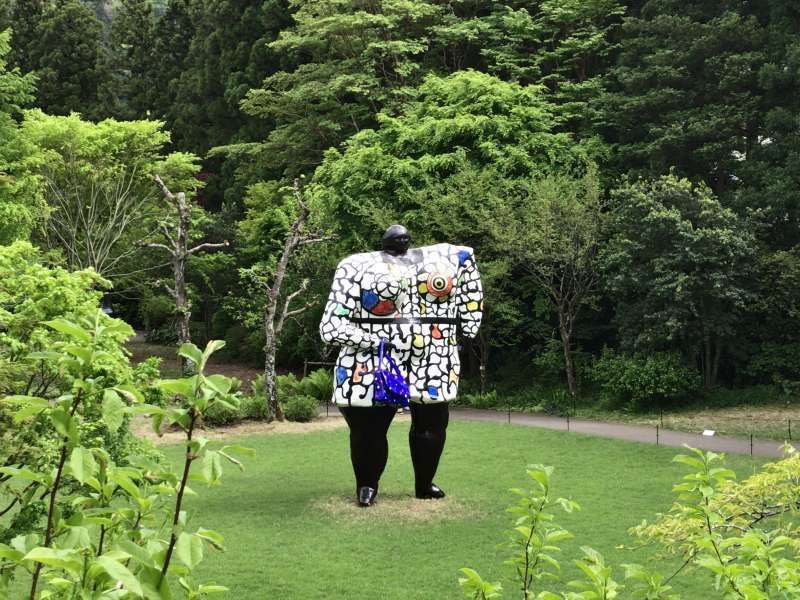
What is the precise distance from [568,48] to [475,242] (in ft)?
21.7

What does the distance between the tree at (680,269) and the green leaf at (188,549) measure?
19015 millimetres

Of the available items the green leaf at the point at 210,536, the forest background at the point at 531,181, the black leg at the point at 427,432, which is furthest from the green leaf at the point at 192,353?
the forest background at the point at 531,181

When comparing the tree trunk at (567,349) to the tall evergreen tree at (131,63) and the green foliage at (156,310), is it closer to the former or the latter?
the green foliage at (156,310)

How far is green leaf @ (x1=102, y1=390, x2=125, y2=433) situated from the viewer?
2.08 metres

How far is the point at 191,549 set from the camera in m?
2.10

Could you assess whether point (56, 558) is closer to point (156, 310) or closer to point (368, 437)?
point (368, 437)

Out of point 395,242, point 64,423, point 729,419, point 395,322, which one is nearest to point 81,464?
point 64,423

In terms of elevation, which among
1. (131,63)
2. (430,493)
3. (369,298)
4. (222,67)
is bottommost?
(430,493)

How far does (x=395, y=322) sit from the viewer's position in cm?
1177

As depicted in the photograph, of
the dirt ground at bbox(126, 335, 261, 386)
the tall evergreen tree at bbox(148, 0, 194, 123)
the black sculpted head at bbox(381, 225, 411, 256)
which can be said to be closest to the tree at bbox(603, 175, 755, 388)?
the black sculpted head at bbox(381, 225, 411, 256)

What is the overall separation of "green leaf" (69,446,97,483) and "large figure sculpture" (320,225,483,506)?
30.9ft

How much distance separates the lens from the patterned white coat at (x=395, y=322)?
11602mm

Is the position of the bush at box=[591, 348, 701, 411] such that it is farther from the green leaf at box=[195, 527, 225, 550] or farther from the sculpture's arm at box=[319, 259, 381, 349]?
the green leaf at box=[195, 527, 225, 550]

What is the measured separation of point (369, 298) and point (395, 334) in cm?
58
